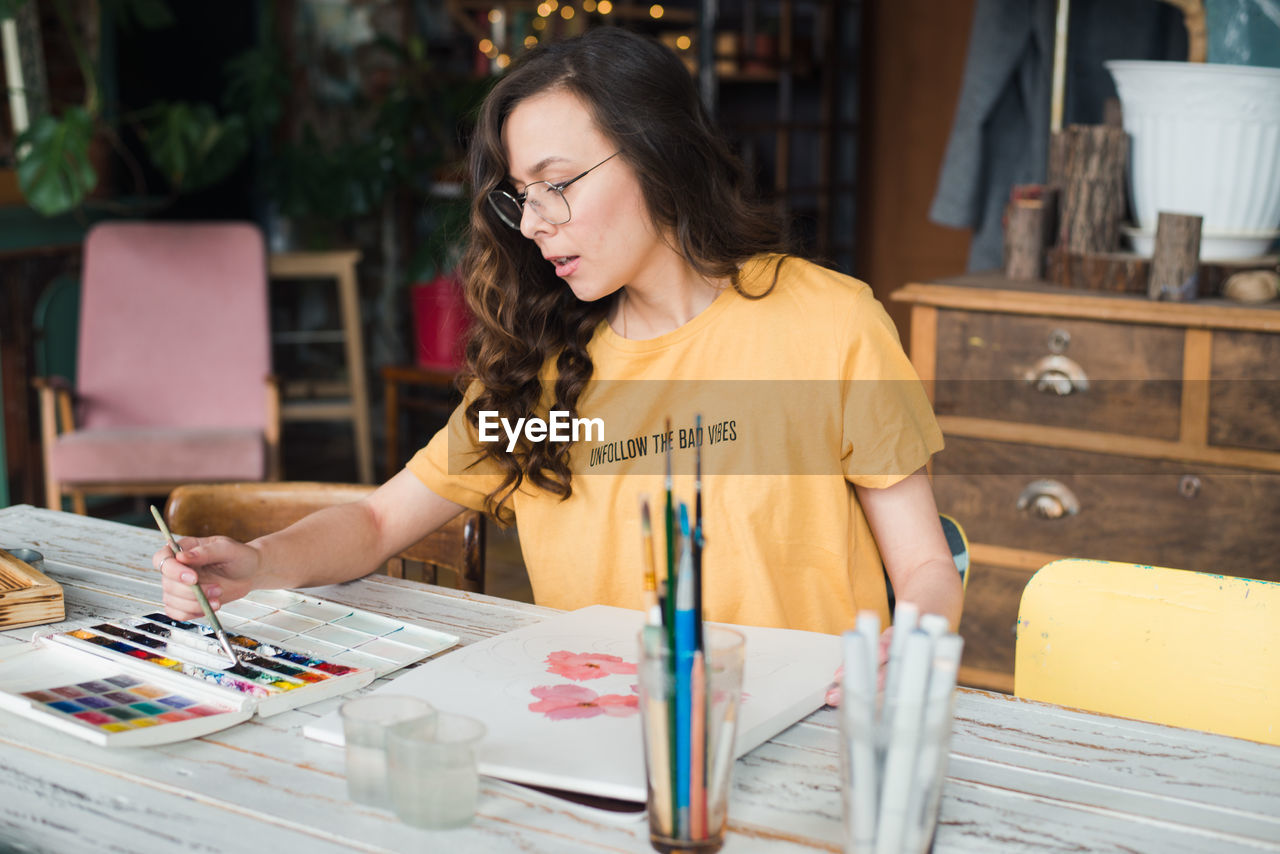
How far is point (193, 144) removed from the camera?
3791mm

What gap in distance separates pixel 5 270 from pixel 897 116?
122 inches

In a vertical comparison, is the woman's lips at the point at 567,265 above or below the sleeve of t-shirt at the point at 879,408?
above

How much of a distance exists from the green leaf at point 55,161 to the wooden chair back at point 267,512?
2.02 meters

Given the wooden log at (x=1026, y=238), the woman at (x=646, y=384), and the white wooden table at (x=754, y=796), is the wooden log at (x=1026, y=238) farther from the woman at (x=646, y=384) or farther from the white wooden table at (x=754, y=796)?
the white wooden table at (x=754, y=796)

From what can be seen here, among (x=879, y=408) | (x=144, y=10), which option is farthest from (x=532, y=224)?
(x=144, y=10)

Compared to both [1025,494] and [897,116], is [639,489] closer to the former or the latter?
[1025,494]

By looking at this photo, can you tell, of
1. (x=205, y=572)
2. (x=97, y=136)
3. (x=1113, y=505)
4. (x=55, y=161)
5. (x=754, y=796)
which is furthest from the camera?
(x=97, y=136)

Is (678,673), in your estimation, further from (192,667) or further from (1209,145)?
(1209,145)

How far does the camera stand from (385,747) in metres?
0.85

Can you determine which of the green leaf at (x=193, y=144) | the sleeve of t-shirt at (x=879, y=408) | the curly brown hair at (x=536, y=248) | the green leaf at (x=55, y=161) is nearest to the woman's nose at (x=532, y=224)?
the curly brown hair at (x=536, y=248)

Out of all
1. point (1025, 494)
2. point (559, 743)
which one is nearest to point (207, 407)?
point (1025, 494)

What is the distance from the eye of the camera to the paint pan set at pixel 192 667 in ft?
3.27

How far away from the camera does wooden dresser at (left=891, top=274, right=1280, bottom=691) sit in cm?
198

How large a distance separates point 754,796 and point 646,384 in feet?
2.27
